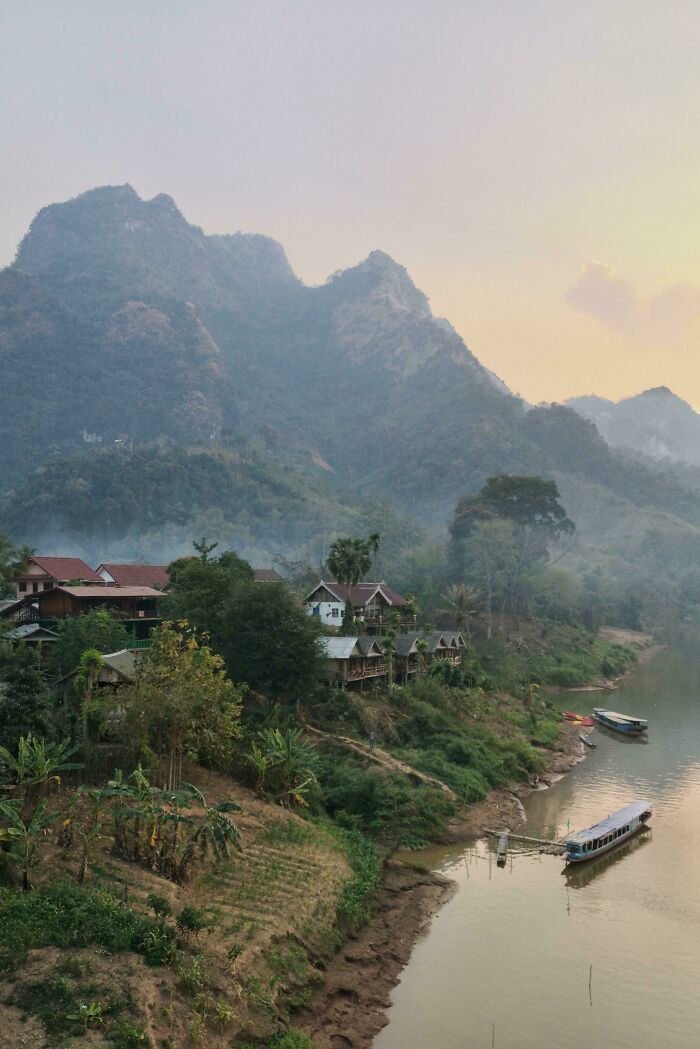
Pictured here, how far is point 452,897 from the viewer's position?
27938 millimetres

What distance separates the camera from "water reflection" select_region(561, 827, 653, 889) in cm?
2995

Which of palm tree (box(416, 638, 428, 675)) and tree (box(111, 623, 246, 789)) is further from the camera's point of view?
palm tree (box(416, 638, 428, 675))

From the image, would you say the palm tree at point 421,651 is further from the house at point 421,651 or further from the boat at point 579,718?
the boat at point 579,718

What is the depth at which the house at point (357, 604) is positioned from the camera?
6203 centimetres

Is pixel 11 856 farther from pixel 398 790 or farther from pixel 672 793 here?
pixel 672 793

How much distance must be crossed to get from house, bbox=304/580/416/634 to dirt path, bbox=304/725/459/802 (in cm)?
2138

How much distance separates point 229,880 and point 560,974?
31.7ft

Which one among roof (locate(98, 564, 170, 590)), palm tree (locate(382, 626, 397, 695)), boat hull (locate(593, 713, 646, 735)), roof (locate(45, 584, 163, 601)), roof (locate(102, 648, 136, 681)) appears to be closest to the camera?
roof (locate(102, 648, 136, 681))

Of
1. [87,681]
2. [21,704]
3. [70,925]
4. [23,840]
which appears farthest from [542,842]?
[23,840]

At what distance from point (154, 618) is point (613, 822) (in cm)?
3059

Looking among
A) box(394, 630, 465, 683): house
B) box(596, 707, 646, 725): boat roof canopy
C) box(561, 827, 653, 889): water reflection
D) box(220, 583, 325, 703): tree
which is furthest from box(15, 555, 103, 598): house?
box(561, 827, 653, 889): water reflection

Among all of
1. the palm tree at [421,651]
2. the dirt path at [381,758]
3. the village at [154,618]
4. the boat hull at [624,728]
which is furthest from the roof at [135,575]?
the boat hull at [624,728]

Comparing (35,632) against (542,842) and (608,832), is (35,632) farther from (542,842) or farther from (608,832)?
(608,832)

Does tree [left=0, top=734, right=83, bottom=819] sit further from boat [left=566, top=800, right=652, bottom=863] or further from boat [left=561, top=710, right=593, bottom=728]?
boat [left=561, top=710, right=593, bottom=728]
